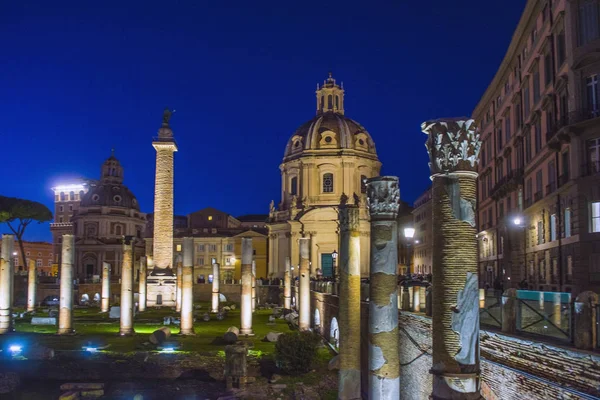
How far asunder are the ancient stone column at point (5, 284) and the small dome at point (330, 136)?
37565 millimetres

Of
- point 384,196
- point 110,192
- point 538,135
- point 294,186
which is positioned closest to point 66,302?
point 384,196

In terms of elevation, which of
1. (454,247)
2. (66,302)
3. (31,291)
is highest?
(454,247)

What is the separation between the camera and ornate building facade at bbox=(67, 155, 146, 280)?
82.5 m

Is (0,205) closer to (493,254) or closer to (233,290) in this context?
(233,290)

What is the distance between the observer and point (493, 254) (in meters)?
40.2

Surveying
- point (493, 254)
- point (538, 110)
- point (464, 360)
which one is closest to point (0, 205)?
point (493, 254)

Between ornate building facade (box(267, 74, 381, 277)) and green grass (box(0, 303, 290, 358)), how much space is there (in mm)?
22592

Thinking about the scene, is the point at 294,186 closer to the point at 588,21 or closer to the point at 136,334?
the point at 136,334

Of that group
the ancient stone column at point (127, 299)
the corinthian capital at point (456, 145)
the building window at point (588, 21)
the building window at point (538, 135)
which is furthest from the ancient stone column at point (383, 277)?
the building window at point (538, 135)

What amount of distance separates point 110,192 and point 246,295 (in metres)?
63.9

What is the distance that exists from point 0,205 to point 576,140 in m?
63.0

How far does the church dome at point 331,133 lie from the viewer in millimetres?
63438

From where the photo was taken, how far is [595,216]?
881 inches

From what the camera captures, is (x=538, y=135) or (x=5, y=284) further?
(x=538, y=135)
